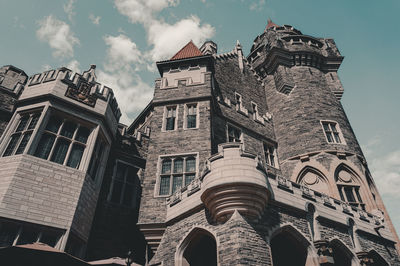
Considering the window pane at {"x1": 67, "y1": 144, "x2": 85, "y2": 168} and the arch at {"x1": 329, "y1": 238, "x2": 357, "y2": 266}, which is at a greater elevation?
the window pane at {"x1": 67, "y1": 144, "x2": 85, "y2": 168}

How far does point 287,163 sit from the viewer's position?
18.3m

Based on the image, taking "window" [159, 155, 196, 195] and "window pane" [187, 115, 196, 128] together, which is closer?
"window" [159, 155, 196, 195]

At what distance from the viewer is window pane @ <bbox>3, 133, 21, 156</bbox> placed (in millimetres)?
11469

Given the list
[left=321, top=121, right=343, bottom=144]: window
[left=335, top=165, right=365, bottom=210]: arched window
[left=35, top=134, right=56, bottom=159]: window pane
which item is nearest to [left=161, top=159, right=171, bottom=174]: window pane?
[left=35, top=134, right=56, bottom=159]: window pane

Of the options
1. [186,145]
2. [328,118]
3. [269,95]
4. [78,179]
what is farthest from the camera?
[269,95]

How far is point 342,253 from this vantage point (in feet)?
39.0

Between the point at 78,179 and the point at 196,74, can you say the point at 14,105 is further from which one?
the point at 196,74

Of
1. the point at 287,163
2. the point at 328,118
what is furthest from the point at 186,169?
the point at 328,118

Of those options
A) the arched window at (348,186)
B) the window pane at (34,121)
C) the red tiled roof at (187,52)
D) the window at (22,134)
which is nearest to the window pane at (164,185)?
Result: the window at (22,134)

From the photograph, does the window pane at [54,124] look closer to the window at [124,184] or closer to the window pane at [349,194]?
the window at [124,184]

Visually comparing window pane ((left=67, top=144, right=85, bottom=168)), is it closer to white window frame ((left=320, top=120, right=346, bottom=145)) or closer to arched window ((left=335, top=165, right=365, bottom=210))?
arched window ((left=335, top=165, right=365, bottom=210))

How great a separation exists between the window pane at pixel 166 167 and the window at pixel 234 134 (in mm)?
4509

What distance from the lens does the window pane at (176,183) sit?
1315cm

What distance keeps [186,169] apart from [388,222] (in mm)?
12193
